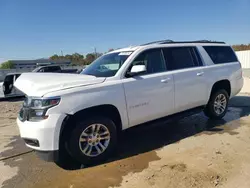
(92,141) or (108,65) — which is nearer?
(92,141)

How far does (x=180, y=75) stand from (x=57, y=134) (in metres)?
2.70

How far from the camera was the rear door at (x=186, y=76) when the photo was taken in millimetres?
4766

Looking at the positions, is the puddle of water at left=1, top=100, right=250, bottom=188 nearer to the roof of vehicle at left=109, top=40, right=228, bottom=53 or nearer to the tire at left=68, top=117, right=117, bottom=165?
the tire at left=68, top=117, right=117, bottom=165

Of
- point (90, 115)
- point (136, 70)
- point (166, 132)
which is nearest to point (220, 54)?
point (166, 132)

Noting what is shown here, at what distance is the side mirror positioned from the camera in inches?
159

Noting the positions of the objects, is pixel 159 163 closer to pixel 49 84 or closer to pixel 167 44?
pixel 49 84

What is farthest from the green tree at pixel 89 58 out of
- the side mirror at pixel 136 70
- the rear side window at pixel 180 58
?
the side mirror at pixel 136 70

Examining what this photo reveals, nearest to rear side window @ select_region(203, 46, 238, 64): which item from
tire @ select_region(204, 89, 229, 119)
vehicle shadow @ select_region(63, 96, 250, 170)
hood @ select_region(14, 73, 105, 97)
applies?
tire @ select_region(204, 89, 229, 119)

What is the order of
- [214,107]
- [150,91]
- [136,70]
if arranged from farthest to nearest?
[214,107]
[150,91]
[136,70]

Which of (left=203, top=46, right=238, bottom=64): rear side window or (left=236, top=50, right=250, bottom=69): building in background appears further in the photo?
(left=236, top=50, right=250, bottom=69): building in background

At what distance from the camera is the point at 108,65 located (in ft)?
15.0

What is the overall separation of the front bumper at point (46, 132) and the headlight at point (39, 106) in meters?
0.08

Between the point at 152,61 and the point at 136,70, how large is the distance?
664 mm

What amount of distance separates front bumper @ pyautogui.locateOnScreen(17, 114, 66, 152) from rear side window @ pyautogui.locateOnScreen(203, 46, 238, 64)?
391 centimetres
